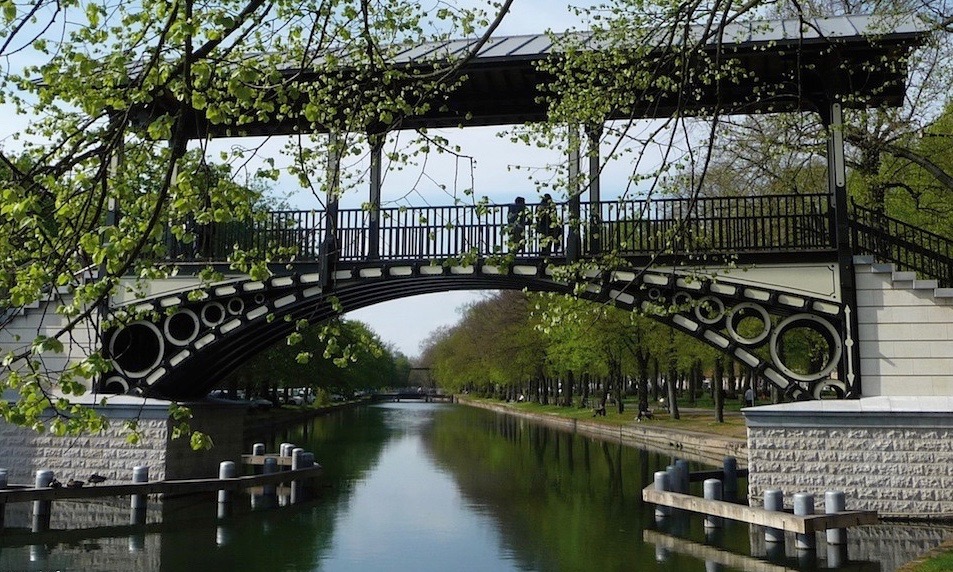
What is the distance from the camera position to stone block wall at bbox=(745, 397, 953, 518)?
11586mm

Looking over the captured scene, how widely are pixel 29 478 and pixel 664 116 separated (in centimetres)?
1243

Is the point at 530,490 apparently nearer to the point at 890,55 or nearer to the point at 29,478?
the point at 29,478

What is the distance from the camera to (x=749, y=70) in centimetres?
1353

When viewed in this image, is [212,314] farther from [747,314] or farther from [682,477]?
[747,314]

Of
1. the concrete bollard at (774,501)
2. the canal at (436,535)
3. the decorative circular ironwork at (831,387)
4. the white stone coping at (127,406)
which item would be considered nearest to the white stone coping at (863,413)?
the decorative circular ironwork at (831,387)

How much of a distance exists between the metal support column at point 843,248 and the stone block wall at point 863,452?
50 centimetres

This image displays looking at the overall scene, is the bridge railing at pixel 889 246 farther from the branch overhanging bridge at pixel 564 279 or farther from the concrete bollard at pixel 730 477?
the concrete bollard at pixel 730 477

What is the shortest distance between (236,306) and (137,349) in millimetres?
2524

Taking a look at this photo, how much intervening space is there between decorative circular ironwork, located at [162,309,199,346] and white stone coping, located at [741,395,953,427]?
899 centimetres

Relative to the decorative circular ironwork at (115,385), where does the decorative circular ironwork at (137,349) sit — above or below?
above

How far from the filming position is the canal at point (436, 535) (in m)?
10.3

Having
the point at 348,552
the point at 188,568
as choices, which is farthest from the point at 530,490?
the point at 188,568

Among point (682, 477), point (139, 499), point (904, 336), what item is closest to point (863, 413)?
point (904, 336)

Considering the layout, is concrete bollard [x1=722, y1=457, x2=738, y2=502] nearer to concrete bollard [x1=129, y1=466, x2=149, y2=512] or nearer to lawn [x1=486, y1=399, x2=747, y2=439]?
lawn [x1=486, y1=399, x2=747, y2=439]
